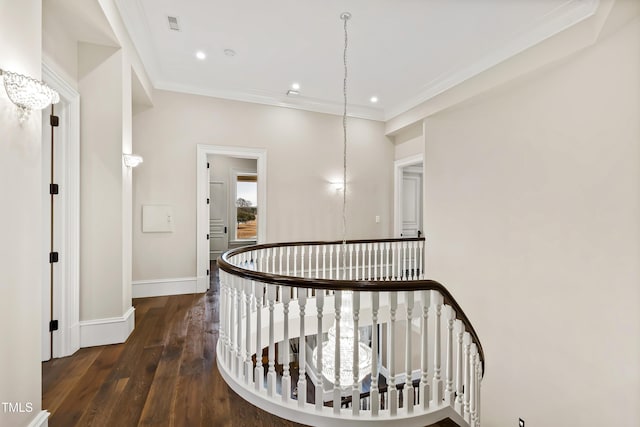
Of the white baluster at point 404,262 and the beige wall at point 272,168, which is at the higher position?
the beige wall at point 272,168

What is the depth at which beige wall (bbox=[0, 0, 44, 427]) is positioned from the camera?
4.47 ft

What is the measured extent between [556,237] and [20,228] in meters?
4.60

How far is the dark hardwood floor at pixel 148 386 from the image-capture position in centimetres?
181

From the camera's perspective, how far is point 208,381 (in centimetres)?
221

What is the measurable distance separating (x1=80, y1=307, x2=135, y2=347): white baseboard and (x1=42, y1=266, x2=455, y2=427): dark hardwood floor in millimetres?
73

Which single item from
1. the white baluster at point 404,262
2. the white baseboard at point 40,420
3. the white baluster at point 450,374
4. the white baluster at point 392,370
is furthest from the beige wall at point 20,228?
the white baluster at point 404,262

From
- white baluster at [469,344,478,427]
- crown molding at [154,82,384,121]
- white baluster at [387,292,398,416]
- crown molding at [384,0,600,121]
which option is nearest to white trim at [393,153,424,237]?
crown molding at [154,82,384,121]

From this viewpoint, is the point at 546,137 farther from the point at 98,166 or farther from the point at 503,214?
the point at 98,166

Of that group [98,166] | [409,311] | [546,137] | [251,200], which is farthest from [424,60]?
[251,200]

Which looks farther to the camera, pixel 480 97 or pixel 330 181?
pixel 330 181

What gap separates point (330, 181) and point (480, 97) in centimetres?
281

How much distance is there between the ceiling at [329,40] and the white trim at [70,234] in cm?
119

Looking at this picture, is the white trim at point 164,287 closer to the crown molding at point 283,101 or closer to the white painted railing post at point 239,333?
the white painted railing post at point 239,333

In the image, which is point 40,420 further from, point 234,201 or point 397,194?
point 234,201
